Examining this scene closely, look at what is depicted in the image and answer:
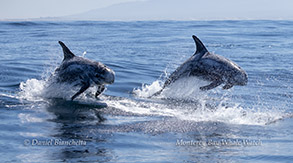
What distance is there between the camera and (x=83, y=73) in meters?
14.0

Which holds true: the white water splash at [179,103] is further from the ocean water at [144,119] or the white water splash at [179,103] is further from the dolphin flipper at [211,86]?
the dolphin flipper at [211,86]

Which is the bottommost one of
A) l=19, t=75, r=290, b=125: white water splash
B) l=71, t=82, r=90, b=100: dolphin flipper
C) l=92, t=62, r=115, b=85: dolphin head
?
l=19, t=75, r=290, b=125: white water splash

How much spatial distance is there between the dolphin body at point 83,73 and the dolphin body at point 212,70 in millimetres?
2070

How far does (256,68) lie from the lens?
74.0ft

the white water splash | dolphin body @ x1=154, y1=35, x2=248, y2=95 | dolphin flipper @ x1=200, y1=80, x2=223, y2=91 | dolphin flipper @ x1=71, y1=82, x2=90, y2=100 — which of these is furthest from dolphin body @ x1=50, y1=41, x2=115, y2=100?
dolphin flipper @ x1=200, y1=80, x2=223, y2=91

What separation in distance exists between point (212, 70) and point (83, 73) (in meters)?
3.86

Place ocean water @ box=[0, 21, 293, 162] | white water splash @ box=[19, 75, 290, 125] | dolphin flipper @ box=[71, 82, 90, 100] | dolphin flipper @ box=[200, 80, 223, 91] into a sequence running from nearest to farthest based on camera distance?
ocean water @ box=[0, 21, 293, 162]
white water splash @ box=[19, 75, 290, 125]
dolphin flipper @ box=[71, 82, 90, 100]
dolphin flipper @ box=[200, 80, 223, 91]

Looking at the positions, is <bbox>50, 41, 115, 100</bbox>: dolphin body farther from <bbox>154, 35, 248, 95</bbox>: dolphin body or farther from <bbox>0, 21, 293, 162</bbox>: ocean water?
<bbox>154, 35, 248, 95</bbox>: dolphin body

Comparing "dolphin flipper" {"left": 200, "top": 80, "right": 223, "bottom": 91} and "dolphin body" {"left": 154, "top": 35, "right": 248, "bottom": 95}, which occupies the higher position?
"dolphin body" {"left": 154, "top": 35, "right": 248, "bottom": 95}

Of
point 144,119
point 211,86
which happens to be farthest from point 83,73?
point 211,86

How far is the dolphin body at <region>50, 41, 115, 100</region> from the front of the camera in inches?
543

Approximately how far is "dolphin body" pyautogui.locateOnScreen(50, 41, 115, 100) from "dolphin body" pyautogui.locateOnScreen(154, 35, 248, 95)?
6.79ft

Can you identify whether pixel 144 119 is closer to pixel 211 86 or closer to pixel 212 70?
pixel 211 86

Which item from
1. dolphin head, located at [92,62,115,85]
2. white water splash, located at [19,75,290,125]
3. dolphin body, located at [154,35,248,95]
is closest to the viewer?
white water splash, located at [19,75,290,125]
